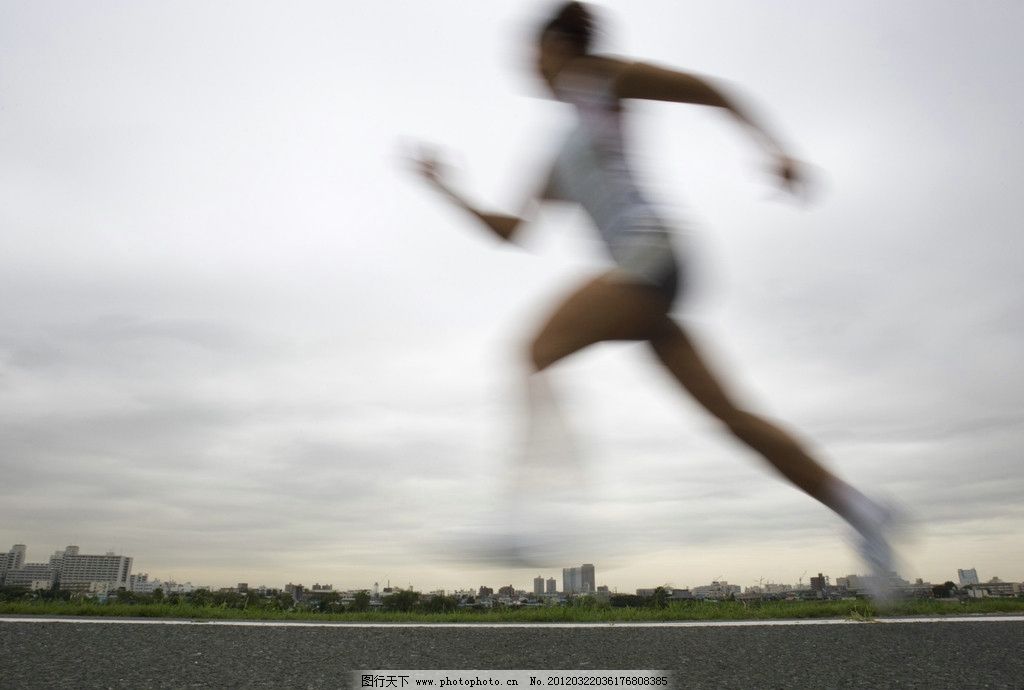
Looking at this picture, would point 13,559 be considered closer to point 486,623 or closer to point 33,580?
point 33,580

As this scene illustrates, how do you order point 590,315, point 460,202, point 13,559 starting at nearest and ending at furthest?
point 590,315, point 460,202, point 13,559

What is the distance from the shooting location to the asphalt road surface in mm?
4156

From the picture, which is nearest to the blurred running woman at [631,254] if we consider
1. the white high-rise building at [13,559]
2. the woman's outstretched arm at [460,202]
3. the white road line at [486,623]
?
the woman's outstretched arm at [460,202]

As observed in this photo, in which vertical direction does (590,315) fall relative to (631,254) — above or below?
below

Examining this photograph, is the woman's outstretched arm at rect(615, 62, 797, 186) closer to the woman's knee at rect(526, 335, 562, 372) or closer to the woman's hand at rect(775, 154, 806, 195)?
the woman's hand at rect(775, 154, 806, 195)

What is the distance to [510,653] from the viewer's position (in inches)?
191

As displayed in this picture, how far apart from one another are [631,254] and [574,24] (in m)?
0.59

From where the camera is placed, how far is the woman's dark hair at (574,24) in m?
1.48

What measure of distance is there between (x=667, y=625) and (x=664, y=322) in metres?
5.61

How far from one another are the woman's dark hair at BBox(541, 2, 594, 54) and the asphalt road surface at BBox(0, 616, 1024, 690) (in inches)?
154

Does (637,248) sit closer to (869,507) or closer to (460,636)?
(869,507)

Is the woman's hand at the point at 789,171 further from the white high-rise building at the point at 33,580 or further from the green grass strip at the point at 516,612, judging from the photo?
the white high-rise building at the point at 33,580

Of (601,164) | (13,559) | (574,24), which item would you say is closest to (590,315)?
(601,164)

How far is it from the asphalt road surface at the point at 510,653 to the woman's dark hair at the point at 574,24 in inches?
154
